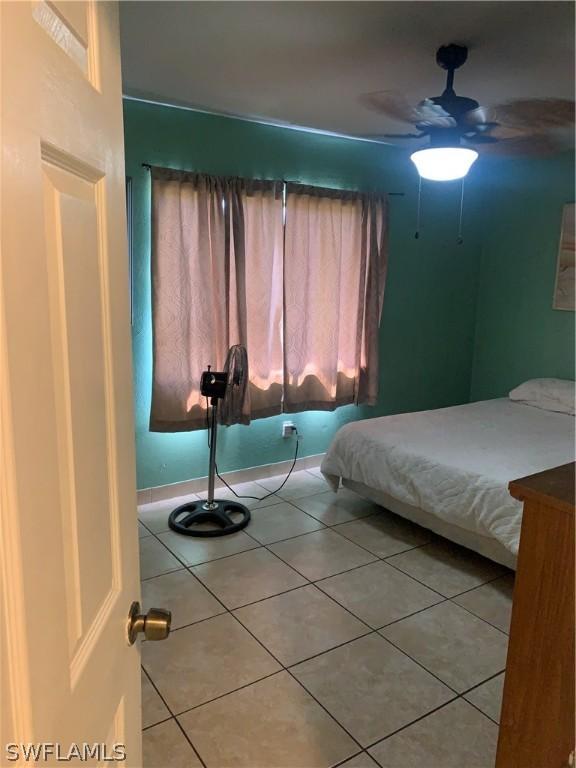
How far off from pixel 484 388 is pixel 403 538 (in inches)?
91.8

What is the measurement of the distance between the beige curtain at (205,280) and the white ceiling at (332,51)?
52 cm

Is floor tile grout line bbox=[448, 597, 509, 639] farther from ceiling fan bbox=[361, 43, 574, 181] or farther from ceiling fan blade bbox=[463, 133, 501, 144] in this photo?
ceiling fan blade bbox=[463, 133, 501, 144]

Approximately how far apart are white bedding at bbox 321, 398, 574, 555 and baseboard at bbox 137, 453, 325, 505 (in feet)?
2.12

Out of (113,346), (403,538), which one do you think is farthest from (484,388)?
(113,346)

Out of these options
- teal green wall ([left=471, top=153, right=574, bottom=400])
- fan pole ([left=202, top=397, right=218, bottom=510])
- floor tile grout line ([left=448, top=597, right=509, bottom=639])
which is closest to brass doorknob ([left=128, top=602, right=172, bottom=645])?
floor tile grout line ([left=448, top=597, right=509, bottom=639])

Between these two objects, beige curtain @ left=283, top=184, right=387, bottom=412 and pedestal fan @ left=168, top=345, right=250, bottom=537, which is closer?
pedestal fan @ left=168, top=345, right=250, bottom=537

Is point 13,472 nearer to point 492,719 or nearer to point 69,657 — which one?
point 69,657

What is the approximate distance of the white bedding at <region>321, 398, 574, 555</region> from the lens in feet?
8.93

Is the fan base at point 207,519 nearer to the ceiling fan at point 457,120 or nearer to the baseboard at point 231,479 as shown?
the baseboard at point 231,479

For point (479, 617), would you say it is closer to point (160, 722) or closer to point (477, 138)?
point (160, 722)

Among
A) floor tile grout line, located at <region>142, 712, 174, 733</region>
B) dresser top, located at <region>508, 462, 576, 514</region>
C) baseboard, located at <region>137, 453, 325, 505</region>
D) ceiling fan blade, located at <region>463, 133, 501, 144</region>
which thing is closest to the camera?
dresser top, located at <region>508, 462, 576, 514</region>

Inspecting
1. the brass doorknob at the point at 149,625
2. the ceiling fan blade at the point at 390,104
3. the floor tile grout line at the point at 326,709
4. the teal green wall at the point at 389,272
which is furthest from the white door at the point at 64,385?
the teal green wall at the point at 389,272

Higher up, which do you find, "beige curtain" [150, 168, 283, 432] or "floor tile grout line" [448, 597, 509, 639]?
"beige curtain" [150, 168, 283, 432]

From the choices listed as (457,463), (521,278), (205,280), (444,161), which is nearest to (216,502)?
(205,280)
